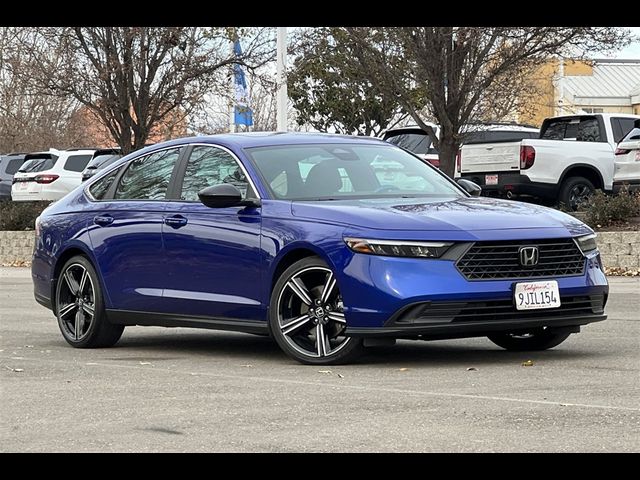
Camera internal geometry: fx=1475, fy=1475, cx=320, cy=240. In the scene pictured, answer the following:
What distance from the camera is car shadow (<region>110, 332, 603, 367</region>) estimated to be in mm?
9766

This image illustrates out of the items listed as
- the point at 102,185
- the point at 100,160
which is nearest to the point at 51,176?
the point at 100,160

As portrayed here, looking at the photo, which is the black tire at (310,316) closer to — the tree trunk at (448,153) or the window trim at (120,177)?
the window trim at (120,177)

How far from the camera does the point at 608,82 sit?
96.9 m

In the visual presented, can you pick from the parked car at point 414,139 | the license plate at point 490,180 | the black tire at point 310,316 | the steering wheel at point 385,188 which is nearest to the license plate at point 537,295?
the black tire at point 310,316

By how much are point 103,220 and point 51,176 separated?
2229 cm

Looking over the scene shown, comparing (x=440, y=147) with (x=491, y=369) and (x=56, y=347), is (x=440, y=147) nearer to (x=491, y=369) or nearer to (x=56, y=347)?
(x=56, y=347)

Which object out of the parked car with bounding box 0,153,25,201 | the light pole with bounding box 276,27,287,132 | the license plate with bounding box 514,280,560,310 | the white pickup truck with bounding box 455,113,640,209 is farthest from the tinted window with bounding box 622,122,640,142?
the parked car with bounding box 0,153,25,201

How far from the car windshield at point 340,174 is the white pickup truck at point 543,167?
1426 centimetres

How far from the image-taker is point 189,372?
9.44m

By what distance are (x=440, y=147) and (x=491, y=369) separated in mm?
16958

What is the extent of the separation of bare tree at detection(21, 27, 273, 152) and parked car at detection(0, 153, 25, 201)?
19.7ft

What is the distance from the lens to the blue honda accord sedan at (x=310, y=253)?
9.06m
